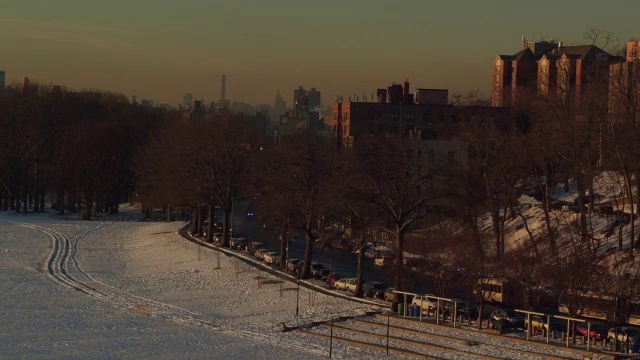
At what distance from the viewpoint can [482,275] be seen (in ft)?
128

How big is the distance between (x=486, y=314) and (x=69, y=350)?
1550 cm

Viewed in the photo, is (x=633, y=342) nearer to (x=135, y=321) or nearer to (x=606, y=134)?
(x=135, y=321)

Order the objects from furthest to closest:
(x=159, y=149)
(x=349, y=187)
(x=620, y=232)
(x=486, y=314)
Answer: (x=159, y=149), (x=620, y=232), (x=349, y=187), (x=486, y=314)

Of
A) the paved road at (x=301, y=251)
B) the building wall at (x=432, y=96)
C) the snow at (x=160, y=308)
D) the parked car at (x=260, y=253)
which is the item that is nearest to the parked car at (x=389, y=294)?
the snow at (x=160, y=308)

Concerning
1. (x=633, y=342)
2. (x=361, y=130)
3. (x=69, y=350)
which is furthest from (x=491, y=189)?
(x=361, y=130)

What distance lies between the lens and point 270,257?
176ft

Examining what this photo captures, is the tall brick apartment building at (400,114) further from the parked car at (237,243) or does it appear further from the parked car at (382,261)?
the parked car at (382,261)

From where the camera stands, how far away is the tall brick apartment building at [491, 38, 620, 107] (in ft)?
283

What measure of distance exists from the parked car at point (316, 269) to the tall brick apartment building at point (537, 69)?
121ft

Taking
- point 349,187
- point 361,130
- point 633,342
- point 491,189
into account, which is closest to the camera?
point 633,342

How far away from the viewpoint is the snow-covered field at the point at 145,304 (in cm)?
3412

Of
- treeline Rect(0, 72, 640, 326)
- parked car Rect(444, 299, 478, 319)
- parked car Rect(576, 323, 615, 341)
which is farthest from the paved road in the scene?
parked car Rect(576, 323, 615, 341)

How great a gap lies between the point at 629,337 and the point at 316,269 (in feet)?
65.0

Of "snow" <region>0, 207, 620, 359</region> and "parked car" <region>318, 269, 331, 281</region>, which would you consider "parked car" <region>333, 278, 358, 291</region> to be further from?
"parked car" <region>318, 269, 331, 281</region>
